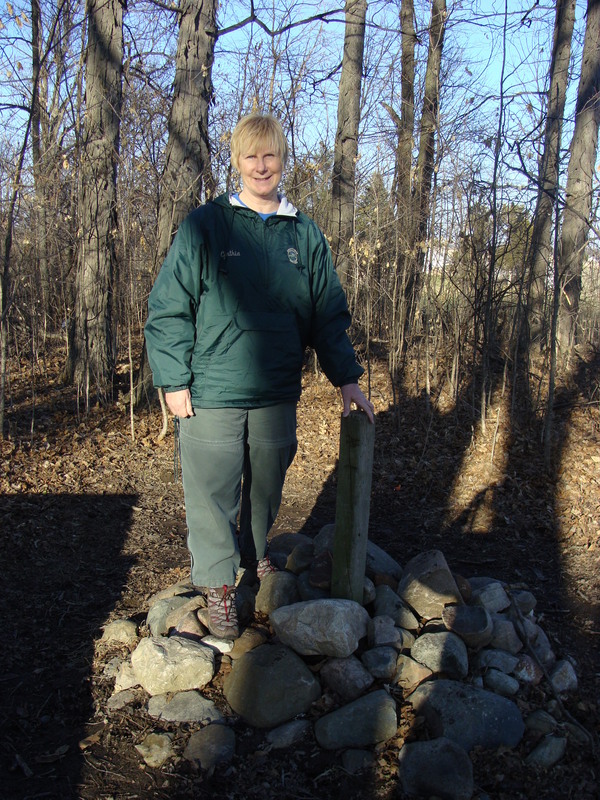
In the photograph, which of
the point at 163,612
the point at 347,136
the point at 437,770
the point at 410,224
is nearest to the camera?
the point at 437,770

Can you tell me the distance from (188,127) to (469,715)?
6157 millimetres

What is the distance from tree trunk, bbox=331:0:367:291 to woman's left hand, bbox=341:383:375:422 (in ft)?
17.9

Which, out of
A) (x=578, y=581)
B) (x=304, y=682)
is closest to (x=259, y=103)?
(x=578, y=581)

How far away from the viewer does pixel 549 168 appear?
247 inches

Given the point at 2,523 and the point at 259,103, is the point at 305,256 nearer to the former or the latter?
the point at 2,523

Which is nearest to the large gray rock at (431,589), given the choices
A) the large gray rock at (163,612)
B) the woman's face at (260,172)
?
the large gray rock at (163,612)

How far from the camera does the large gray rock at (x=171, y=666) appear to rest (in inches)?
102

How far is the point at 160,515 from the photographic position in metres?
4.99

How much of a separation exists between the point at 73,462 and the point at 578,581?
4.18 meters

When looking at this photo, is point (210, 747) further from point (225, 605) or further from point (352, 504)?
point (352, 504)

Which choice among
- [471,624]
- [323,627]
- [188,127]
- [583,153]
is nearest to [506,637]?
[471,624]

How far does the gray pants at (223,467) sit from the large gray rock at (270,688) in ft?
1.22

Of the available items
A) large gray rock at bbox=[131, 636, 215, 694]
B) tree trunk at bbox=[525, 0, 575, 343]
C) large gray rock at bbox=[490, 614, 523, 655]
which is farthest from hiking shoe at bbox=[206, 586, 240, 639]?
tree trunk at bbox=[525, 0, 575, 343]

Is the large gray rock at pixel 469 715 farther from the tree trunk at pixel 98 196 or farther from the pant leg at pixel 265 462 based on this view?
the tree trunk at pixel 98 196
